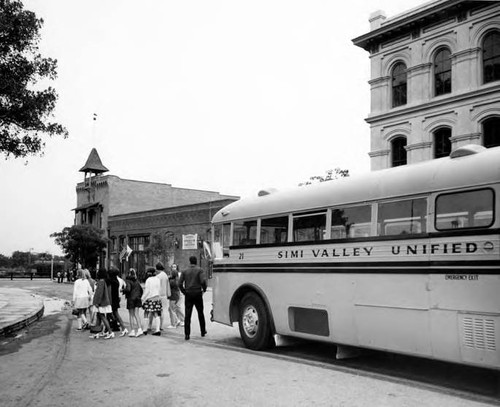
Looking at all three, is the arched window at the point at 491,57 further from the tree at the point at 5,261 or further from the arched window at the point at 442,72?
the tree at the point at 5,261

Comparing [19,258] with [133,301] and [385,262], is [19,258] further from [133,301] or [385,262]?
[385,262]

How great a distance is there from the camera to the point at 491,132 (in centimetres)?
2284

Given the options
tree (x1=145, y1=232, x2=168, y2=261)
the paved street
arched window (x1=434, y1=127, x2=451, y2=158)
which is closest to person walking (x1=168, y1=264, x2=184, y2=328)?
the paved street

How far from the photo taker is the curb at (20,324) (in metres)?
13.4

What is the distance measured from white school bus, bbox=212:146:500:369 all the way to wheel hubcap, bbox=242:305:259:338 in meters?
0.03

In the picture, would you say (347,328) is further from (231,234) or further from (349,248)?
(231,234)

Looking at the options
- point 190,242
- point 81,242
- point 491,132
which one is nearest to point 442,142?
point 491,132

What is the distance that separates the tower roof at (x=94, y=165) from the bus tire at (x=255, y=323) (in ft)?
191

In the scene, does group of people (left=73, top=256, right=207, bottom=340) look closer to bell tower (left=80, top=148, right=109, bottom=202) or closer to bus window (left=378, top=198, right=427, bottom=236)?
bus window (left=378, top=198, right=427, bottom=236)

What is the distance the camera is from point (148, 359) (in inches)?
368

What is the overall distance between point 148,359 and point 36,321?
30.4 feet

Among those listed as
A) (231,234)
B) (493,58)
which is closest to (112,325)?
(231,234)

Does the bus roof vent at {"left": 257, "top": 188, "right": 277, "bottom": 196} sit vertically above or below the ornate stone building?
below

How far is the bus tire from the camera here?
10062 millimetres
